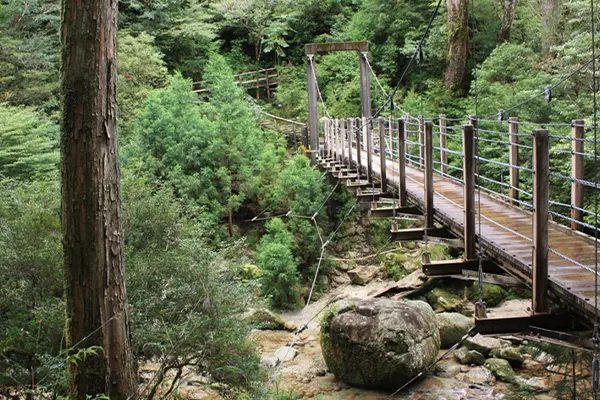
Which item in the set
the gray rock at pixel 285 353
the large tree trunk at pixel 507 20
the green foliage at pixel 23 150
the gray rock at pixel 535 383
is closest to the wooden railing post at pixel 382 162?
the gray rock at pixel 535 383

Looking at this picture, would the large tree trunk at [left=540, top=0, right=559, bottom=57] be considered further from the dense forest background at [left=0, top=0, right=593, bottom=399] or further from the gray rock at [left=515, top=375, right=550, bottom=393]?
the gray rock at [left=515, top=375, right=550, bottom=393]

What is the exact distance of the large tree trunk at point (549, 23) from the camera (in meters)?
9.88

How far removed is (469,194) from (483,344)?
3.93 m

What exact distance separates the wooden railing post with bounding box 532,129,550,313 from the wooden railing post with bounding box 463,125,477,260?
0.81 m

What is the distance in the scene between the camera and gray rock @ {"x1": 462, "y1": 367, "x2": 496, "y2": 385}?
6446 millimetres

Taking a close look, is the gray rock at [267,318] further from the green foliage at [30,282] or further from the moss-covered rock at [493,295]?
the green foliage at [30,282]

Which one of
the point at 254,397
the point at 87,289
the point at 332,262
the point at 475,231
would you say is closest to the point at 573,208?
the point at 475,231

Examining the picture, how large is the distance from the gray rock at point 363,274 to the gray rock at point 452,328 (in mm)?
2564

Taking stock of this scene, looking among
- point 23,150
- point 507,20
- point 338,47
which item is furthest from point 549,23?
point 23,150

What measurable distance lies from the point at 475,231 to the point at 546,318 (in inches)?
42.0

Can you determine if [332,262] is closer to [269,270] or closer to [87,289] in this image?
[269,270]

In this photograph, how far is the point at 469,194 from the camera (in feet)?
12.4

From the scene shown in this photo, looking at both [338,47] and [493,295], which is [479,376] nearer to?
[493,295]

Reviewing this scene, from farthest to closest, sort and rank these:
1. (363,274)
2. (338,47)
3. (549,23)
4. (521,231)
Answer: (338,47), (363,274), (549,23), (521,231)
